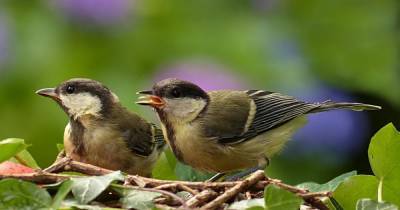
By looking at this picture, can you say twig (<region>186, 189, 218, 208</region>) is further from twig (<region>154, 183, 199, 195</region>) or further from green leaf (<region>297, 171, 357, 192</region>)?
green leaf (<region>297, 171, 357, 192</region>)

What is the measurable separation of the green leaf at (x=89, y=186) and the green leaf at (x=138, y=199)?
37mm

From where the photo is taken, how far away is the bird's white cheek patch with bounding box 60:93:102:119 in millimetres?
2801

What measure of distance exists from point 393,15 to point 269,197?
2437 mm

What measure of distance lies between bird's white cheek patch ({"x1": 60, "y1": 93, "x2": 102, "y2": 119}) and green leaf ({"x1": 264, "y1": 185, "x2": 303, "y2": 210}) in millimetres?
1229

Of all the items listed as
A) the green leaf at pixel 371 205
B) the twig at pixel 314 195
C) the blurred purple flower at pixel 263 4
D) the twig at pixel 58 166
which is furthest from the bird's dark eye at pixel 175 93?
the blurred purple flower at pixel 263 4

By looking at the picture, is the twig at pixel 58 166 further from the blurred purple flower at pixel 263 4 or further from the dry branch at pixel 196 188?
the blurred purple flower at pixel 263 4

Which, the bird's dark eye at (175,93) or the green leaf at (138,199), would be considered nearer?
the green leaf at (138,199)

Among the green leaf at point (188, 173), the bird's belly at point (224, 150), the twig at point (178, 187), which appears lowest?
the bird's belly at point (224, 150)

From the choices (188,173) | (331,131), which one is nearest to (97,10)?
(331,131)

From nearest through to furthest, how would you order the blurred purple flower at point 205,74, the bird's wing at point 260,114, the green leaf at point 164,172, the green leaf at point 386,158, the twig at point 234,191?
the twig at point 234,191, the green leaf at point 386,158, the green leaf at point 164,172, the bird's wing at point 260,114, the blurred purple flower at point 205,74

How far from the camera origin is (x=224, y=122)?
295 cm

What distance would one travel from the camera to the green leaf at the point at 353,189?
1.87m

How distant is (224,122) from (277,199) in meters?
1.29

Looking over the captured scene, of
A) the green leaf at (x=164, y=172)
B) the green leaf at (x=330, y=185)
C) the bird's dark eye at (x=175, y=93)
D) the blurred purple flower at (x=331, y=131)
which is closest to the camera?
the green leaf at (x=330, y=185)
